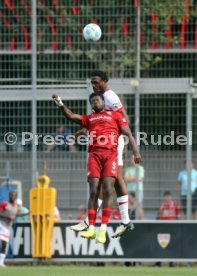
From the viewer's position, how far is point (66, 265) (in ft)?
75.1

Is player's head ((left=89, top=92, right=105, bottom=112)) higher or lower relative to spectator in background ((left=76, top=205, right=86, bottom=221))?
higher

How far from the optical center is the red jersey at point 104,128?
56.4ft

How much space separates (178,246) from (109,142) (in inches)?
238

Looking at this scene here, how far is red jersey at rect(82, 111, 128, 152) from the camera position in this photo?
17203 mm

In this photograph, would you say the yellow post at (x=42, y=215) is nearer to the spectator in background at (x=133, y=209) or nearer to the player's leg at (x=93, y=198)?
the spectator in background at (x=133, y=209)

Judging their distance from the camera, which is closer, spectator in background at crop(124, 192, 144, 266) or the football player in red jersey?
the football player in red jersey

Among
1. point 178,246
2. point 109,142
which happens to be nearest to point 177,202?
point 178,246

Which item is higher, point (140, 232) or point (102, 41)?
point (102, 41)

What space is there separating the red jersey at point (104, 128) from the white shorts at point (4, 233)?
5745 mm

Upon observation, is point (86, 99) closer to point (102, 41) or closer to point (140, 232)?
point (102, 41)

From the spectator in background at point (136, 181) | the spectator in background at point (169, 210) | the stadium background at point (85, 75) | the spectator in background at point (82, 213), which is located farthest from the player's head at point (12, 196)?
the spectator in background at point (169, 210)

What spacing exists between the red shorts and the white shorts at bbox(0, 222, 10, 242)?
5.76m

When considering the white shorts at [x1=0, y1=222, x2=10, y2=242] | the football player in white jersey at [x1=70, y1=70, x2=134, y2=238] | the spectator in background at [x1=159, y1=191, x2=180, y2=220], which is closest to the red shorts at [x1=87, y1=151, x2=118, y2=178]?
the football player in white jersey at [x1=70, y1=70, x2=134, y2=238]

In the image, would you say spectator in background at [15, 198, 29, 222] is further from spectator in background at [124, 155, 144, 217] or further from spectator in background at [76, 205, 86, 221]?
spectator in background at [124, 155, 144, 217]
